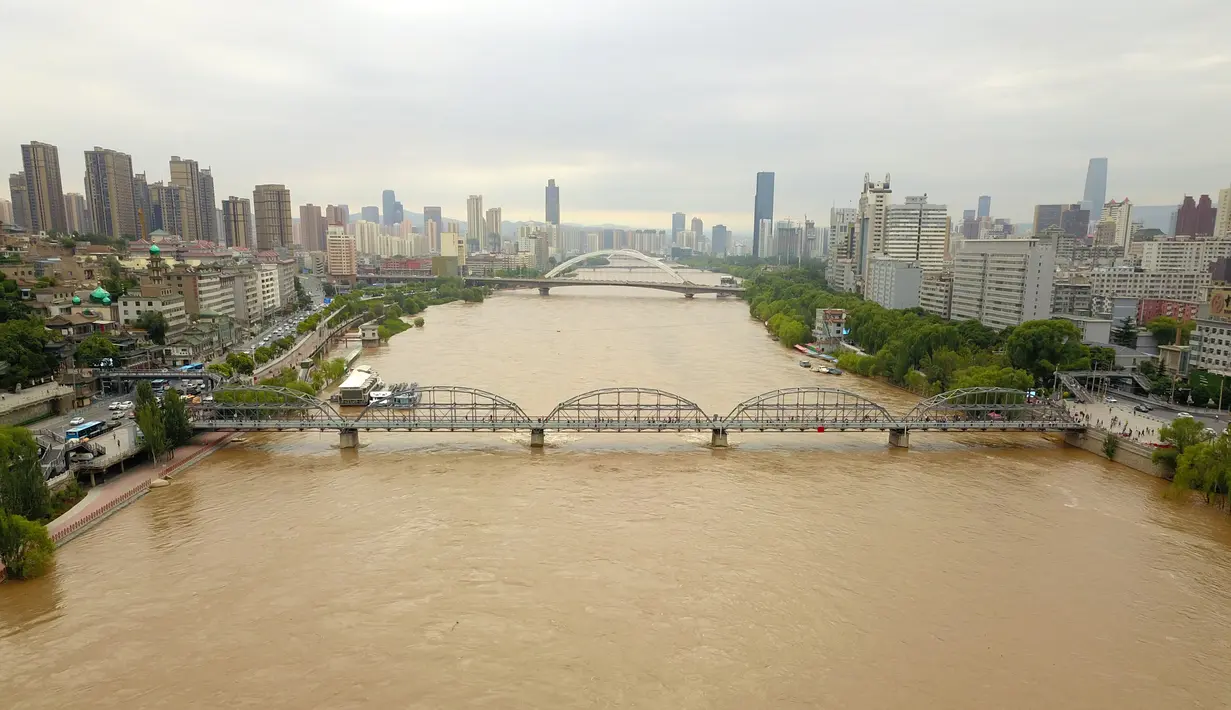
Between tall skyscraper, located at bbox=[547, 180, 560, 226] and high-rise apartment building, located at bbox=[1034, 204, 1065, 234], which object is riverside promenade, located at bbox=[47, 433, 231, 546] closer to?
high-rise apartment building, located at bbox=[1034, 204, 1065, 234]

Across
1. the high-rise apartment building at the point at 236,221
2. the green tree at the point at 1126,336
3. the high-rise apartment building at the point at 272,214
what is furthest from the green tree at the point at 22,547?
the high-rise apartment building at the point at 272,214

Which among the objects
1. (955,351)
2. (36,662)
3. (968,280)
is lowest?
(36,662)

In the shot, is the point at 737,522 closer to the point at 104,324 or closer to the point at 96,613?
the point at 96,613

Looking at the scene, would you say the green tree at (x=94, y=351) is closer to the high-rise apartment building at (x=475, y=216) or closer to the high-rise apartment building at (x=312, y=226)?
the high-rise apartment building at (x=312, y=226)

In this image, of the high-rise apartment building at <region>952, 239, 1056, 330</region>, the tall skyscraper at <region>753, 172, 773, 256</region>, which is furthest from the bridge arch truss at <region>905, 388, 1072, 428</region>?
the tall skyscraper at <region>753, 172, 773, 256</region>

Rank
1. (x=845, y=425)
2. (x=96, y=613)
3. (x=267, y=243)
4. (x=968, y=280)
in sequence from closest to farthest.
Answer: (x=96, y=613)
(x=845, y=425)
(x=968, y=280)
(x=267, y=243)

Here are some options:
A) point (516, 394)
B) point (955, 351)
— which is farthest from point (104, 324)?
point (955, 351)

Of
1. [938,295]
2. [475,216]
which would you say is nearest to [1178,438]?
[938,295]
